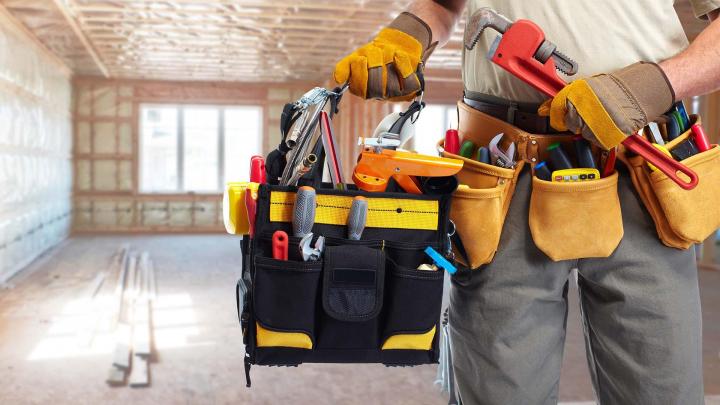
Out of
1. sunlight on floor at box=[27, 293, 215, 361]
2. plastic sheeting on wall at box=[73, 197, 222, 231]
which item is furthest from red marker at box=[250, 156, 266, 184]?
plastic sheeting on wall at box=[73, 197, 222, 231]

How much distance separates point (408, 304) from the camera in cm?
119

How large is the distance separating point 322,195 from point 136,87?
37.8 feet

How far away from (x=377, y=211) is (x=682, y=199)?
0.54 meters

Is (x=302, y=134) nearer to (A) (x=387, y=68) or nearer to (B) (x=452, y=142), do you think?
(A) (x=387, y=68)

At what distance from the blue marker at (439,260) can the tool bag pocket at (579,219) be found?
17 cm

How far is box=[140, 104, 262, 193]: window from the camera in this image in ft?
40.6

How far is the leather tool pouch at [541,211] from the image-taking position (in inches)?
47.5

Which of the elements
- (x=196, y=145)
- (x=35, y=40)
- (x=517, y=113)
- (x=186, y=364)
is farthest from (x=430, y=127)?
(x=517, y=113)

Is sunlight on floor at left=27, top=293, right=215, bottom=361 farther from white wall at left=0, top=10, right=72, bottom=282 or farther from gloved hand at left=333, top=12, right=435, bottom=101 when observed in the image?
gloved hand at left=333, top=12, right=435, bottom=101

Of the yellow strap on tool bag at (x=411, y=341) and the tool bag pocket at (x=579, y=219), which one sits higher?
the tool bag pocket at (x=579, y=219)

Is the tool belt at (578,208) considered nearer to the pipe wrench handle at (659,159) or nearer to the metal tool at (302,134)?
the pipe wrench handle at (659,159)

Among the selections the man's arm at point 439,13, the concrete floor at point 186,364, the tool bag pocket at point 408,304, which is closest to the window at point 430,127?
the concrete floor at point 186,364

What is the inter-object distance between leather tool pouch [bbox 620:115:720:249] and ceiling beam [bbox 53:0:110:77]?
6.25 meters

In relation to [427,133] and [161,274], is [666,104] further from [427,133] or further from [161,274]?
[427,133]
